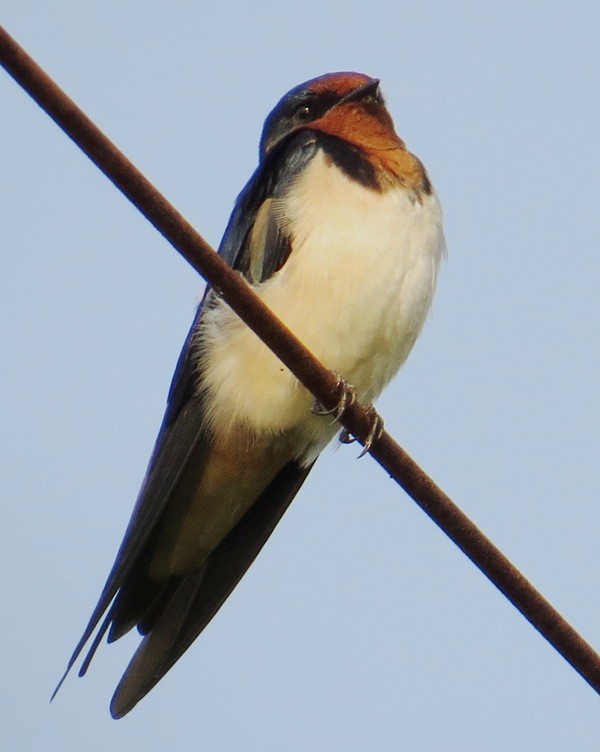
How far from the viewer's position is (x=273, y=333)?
79.0 inches

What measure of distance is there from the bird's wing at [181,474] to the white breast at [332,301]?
7cm

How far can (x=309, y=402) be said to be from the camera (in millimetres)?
2994

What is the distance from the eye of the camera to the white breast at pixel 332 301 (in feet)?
9.32

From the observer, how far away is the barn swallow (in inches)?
113

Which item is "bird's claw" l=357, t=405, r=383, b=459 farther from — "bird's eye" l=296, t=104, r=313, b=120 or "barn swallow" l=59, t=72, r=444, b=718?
"bird's eye" l=296, t=104, r=313, b=120

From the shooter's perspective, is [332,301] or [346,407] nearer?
→ [346,407]

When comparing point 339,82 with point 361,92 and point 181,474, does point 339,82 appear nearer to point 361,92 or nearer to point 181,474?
point 361,92

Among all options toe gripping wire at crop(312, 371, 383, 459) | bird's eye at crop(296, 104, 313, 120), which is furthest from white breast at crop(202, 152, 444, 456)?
bird's eye at crop(296, 104, 313, 120)

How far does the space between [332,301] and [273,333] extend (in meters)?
0.83

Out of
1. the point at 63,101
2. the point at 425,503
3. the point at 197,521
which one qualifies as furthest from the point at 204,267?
the point at 197,521

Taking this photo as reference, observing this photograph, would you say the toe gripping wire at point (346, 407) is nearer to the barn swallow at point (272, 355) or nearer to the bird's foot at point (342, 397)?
the bird's foot at point (342, 397)

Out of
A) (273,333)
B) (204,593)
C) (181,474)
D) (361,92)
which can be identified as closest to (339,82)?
(361,92)

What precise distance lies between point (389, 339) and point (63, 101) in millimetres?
1414

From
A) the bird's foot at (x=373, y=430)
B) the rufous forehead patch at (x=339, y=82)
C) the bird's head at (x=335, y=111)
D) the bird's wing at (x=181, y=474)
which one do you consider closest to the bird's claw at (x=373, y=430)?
the bird's foot at (x=373, y=430)
